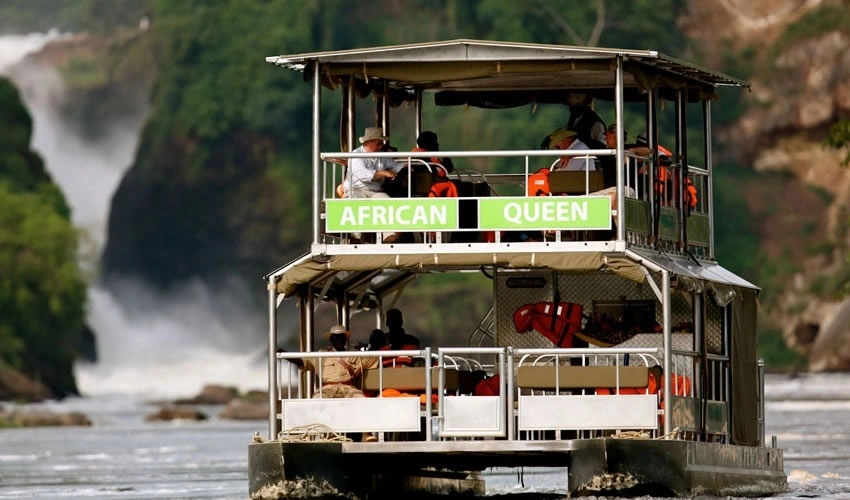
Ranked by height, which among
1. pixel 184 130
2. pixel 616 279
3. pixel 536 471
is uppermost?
pixel 184 130

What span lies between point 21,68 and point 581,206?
102442mm

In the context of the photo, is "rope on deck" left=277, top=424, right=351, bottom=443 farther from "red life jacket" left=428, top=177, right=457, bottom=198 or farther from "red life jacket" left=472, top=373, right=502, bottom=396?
"red life jacket" left=428, top=177, right=457, bottom=198

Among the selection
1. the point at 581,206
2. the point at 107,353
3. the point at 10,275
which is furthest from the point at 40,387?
the point at 581,206

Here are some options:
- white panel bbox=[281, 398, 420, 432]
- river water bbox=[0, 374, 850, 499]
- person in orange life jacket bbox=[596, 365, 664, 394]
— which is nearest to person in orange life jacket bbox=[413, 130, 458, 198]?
white panel bbox=[281, 398, 420, 432]

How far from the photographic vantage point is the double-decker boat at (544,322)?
69.5ft

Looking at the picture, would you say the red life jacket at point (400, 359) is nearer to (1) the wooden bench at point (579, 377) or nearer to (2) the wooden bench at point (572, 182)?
(1) the wooden bench at point (579, 377)

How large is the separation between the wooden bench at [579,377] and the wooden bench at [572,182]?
6.18 ft

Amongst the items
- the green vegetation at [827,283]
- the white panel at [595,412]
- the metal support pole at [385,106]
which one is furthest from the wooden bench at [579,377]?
the green vegetation at [827,283]

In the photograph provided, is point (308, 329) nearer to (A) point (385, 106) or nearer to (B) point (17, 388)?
(A) point (385, 106)

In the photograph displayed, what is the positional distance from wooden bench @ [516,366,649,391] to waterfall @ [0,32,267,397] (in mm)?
78731

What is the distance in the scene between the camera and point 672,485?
20.9 m

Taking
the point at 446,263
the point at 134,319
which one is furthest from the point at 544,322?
the point at 134,319

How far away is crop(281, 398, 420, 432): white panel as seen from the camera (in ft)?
70.2

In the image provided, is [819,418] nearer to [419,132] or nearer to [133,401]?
[419,132]
